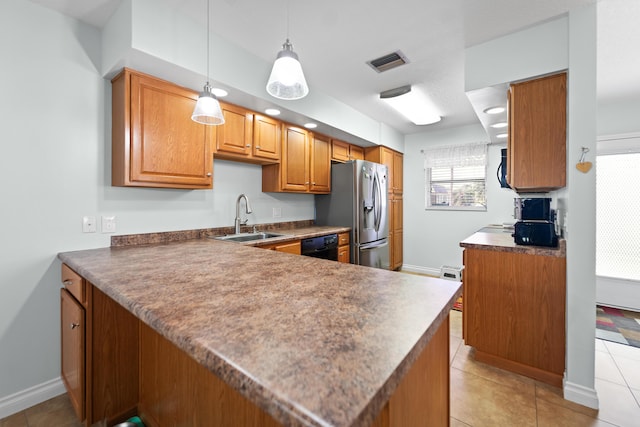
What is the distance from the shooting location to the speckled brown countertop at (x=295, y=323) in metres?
0.45

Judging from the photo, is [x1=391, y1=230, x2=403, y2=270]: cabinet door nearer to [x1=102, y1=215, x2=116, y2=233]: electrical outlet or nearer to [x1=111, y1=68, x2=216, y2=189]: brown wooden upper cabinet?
[x1=111, y1=68, x2=216, y2=189]: brown wooden upper cabinet

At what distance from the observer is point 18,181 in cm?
168

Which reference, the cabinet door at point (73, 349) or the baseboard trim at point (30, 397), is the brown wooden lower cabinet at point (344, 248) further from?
the baseboard trim at point (30, 397)

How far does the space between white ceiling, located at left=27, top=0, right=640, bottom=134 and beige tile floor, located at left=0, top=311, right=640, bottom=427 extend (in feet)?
7.87

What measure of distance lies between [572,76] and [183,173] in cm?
266

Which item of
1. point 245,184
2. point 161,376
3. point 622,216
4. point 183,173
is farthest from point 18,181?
point 622,216

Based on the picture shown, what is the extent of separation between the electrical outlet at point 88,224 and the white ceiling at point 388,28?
1318 millimetres

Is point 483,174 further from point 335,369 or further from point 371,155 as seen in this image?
point 335,369

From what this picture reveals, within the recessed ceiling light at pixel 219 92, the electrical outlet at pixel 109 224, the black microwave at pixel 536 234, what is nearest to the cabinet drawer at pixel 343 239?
the black microwave at pixel 536 234

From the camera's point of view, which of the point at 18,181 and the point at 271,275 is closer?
the point at 271,275

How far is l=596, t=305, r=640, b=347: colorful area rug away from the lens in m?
2.55

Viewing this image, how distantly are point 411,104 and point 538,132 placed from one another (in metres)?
1.69

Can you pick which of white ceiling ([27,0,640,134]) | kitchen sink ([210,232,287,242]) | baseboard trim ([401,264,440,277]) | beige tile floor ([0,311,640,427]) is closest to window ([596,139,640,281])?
white ceiling ([27,0,640,134])

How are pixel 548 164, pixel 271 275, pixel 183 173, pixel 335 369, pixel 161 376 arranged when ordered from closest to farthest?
pixel 335 369
pixel 271 275
pixel 161 376
pixel 548 164
pixel 183 173
